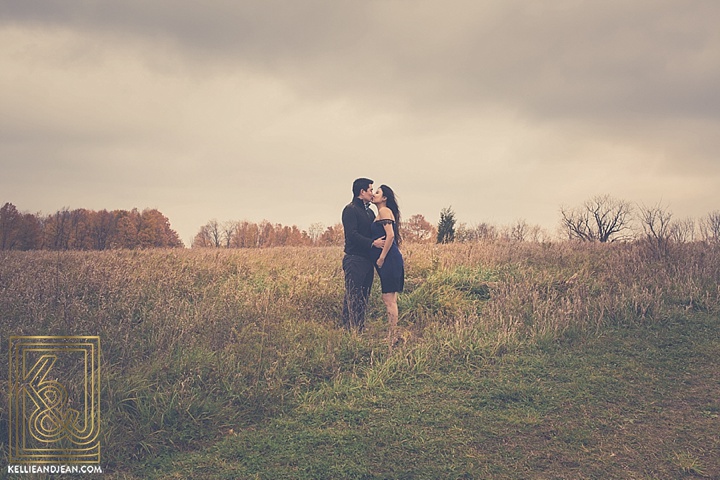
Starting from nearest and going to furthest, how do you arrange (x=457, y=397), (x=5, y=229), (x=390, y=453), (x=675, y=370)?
(x=390, y=453) < (x=457, y=397) < (x=675, y=370) < (x=5, y=229)

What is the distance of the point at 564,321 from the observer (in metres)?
7.82

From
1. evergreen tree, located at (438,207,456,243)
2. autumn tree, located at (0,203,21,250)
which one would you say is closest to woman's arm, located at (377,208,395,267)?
evergreen tree, located at (438,207,456,243)

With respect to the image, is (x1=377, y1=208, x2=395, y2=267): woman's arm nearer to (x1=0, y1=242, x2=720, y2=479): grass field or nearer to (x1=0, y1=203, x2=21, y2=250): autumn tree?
(x1=0, y1=242, x2=720, y2=479): grass field

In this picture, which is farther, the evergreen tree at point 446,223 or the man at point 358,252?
the evergreen tree at point 446,223

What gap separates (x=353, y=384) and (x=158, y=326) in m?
2.84

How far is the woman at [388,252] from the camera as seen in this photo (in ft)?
25.5

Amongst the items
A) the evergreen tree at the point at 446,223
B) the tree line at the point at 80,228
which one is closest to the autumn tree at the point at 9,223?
the tree line at the point at 80,228

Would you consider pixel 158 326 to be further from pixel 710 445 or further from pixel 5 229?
pixel 5 229

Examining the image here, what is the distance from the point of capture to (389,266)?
25.6ft

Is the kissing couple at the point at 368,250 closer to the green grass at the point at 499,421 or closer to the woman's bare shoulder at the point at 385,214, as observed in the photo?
the woman's bare shoulder at the point at 385,214

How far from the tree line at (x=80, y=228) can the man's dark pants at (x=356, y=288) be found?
30.5m

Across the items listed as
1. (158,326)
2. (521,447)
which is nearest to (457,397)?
(521,447)

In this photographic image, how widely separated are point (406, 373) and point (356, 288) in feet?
6.30

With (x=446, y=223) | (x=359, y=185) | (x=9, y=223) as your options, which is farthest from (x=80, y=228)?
(x=359, y=185)
